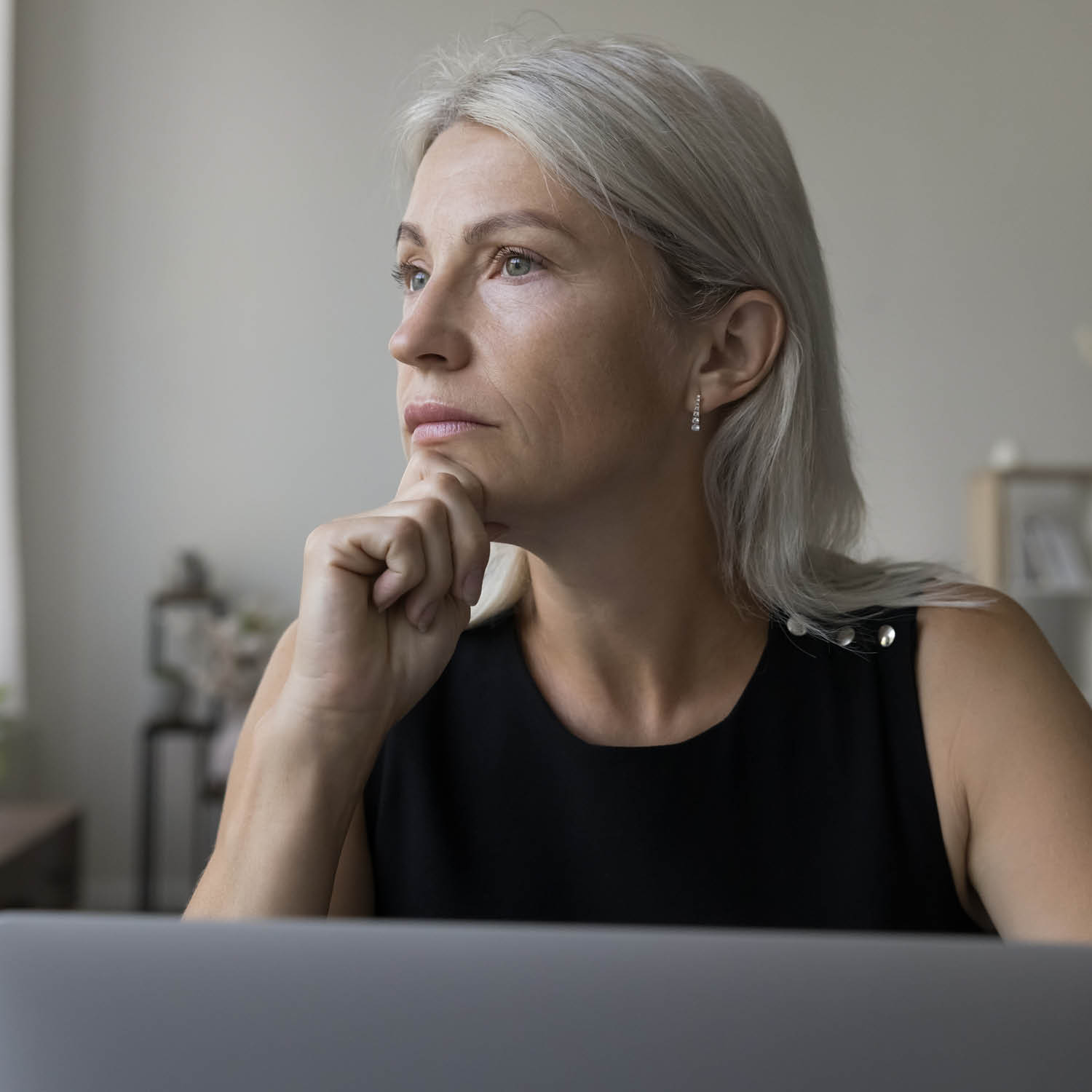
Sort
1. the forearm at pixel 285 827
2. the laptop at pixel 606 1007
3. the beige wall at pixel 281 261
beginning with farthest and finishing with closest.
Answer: the beige wall at pixel 281 261, the forearm at pixel 285 827, the laptop at pixel 606 1007

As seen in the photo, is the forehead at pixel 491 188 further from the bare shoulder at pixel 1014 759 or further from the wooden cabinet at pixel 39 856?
the wooden cabinet at pixel 39 856

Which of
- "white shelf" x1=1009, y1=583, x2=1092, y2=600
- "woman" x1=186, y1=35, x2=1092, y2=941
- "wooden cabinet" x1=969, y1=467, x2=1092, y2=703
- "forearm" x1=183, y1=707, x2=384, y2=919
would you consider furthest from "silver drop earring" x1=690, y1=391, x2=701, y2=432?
"white shelf" x1=1009, y1=583, x2=1092, y2=600

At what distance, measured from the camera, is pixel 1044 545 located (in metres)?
4.38

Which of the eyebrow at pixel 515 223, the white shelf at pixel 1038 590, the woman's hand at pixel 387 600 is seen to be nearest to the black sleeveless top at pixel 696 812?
the woman's hand at pixel 387 600

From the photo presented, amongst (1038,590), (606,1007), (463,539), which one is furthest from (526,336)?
(1038,590)

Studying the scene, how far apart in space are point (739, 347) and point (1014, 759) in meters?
0.47

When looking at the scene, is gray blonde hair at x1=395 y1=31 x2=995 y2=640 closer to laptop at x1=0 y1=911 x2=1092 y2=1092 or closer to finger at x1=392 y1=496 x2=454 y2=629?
finger at x1=392 y1=496 x2=454 y2=629

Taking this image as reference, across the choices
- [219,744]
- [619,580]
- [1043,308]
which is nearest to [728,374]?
[619,580]

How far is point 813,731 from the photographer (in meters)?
1.20

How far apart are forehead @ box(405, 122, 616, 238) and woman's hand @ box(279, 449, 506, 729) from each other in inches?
9.8

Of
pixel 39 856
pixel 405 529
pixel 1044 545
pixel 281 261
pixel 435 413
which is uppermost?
pixel 281 261

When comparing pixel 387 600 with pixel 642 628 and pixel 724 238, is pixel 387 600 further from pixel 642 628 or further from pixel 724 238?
pixel 724 238

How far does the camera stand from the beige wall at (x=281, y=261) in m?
4.11

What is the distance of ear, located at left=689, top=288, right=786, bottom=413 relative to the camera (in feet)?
3.93
